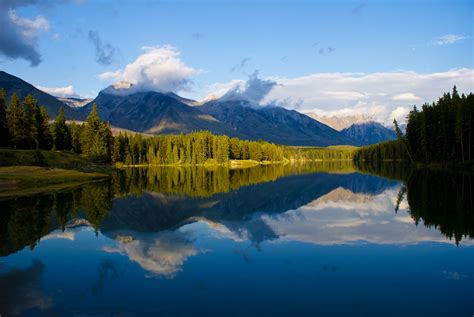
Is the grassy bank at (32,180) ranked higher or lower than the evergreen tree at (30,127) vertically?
lower

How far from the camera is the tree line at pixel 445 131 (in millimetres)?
96812

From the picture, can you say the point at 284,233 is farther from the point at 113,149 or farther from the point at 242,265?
the point at 113,149

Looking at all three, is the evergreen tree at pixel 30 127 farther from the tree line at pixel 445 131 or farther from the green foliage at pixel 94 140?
the tree line at pixel 445 131

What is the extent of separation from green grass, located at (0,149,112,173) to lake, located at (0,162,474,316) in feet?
177

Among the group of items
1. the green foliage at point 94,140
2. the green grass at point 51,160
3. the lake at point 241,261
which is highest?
the green foliage at point 94,140

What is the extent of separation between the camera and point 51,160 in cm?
9831

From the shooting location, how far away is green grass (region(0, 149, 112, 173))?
87.8m

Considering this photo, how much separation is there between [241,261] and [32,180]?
2370 inches

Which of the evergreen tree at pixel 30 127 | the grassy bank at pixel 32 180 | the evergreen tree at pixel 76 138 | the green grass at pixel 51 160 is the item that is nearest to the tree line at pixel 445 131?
the grassy bank at pixel 32 180

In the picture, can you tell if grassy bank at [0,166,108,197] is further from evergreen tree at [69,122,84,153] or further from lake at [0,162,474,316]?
evergreen tree at [69,122,84,153]

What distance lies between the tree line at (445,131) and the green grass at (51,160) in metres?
95.1

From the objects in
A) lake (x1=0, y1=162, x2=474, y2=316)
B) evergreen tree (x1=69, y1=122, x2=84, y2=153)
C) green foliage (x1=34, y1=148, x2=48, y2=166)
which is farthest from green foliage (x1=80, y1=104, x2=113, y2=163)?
lake (x1=0, y1=162, x2=474, y2=316)

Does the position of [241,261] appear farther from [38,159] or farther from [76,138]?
[76,138]

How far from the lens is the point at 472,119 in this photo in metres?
94.9
